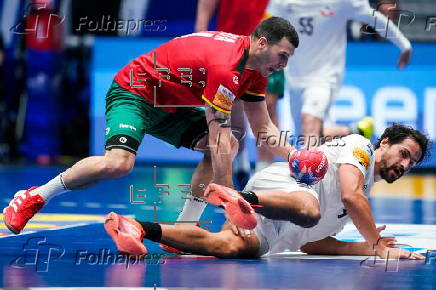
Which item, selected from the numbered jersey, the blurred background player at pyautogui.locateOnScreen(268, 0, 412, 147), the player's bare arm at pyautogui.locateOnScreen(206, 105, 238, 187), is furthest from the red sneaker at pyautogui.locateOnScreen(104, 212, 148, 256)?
the numbered jersey

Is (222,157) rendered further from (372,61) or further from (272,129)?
(372,61)

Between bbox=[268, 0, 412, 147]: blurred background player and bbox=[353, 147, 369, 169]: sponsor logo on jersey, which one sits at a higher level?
bbox=[268, 0, 412, 147]: blurred background player

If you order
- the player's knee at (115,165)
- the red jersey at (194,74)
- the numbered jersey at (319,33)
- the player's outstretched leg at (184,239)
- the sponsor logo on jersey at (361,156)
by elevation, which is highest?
the numbered jersey at (319,33)

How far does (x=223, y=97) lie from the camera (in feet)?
21.6

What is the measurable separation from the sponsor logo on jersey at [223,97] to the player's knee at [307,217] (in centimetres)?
96

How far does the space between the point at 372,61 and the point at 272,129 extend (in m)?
6.88

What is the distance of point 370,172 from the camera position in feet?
21.5

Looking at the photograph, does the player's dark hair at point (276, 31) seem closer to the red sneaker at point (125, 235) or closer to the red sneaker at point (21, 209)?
the red sneaker at point (125, 235)

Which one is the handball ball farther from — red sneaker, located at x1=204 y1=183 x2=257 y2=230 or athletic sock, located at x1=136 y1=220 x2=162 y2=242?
athletic sock, located at x1=136 y1=220 x2=162 y2=242

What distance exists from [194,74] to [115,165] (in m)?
0.80

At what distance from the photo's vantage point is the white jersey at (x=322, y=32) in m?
10.3

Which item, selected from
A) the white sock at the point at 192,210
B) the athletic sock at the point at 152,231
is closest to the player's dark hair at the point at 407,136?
the white sock at the point at 192,210

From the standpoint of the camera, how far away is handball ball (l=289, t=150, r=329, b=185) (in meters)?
6.20

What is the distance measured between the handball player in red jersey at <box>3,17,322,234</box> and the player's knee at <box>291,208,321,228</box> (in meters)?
0.45
